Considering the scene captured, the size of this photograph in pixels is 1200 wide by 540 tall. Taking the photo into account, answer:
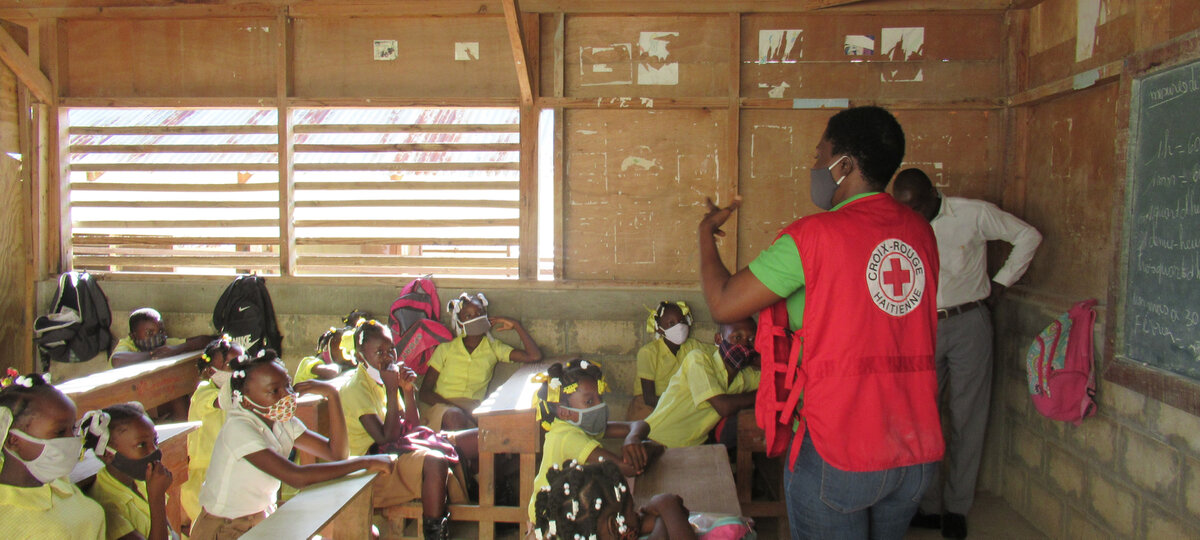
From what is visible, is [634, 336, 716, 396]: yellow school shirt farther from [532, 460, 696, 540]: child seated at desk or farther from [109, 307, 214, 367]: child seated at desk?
[109, 307, 214, 367]: child seated at desk

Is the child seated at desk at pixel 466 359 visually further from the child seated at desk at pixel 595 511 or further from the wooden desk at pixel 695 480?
the child seated at desk at pixel 595 511

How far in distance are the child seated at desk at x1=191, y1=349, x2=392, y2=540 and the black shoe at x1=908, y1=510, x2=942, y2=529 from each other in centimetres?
290

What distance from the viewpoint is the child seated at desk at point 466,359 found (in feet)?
15.3

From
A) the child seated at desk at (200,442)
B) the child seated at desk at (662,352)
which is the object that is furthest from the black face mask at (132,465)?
the child seated at desk at (662,352)

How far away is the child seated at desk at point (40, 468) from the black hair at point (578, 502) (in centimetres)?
144

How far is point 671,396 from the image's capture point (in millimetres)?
3824

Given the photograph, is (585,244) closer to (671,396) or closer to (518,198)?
(518,198)

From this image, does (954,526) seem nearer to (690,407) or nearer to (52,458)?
(690,407)

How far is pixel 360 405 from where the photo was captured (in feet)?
11.9

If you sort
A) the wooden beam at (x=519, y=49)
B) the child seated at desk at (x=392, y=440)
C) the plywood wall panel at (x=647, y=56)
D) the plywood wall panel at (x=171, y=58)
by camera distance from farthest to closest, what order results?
the plywood wall panel at (x=171, y=58), the plywood wall panel at (x=647, y=56), the wooden beam at (x=519, y=49), the child seated at desk at (x=392, y=440)

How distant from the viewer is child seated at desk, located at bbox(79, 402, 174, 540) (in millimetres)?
2537

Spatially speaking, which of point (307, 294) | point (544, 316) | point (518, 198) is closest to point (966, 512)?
point (544, 316)

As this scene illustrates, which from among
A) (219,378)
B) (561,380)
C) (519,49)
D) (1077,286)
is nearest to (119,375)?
(219,378)

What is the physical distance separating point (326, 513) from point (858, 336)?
1.59 m
